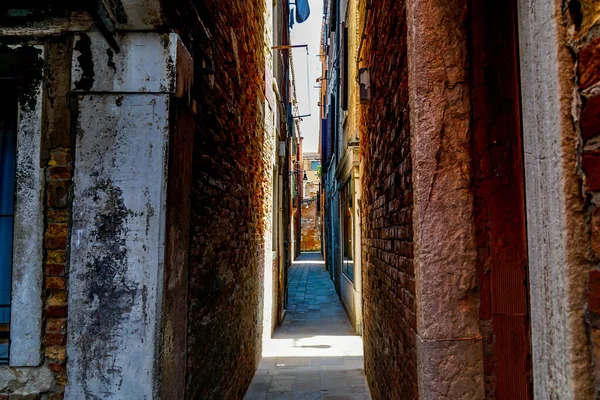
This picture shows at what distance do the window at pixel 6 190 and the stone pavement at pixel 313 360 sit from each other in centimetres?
278

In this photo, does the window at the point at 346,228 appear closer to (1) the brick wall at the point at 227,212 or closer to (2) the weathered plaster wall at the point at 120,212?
(1) the brick wall at the point at 227,212

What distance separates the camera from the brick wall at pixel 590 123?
0.82 meters

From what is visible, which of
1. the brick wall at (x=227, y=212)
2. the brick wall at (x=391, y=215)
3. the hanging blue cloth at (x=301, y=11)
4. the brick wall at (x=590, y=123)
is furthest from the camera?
Result: the hanging blue cloth at (x=301, y=11)

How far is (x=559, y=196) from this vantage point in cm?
93

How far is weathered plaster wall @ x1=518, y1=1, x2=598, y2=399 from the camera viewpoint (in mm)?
871

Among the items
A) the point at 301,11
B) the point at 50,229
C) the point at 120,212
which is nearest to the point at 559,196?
the point at 120,212

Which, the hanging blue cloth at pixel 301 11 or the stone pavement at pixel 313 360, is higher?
the hanging blue cloth at pixel 301 11

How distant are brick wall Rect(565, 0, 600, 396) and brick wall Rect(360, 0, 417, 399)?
105 cm

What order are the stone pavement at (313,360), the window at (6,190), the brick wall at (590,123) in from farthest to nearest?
the stone pavement at (313,360), the window at (6,190), the brick wall at (590,123)

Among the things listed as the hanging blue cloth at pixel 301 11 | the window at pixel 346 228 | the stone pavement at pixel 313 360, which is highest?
the hanging blue cloth at pixel 301 11

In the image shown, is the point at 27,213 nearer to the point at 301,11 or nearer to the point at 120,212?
the point at 120,212

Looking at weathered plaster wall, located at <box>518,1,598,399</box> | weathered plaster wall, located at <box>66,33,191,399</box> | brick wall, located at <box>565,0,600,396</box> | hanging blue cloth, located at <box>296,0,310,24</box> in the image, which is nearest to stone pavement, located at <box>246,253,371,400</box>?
weathered plaster wall, located at <box>66,33,191,399</box>

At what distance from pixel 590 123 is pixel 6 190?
7.59 feet

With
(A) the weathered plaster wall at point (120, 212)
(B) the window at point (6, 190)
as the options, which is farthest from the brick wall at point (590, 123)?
(B) the window at point (6, 190)
